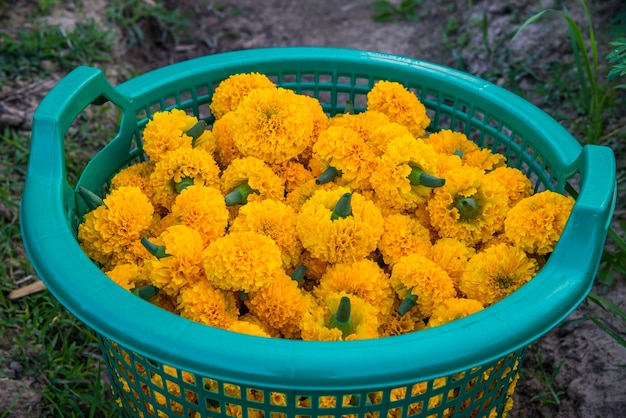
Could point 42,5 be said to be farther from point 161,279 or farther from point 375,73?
point 161,279

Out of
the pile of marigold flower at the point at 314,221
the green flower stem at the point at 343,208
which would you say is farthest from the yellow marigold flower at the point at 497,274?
the green flower stem at the point at 343,208

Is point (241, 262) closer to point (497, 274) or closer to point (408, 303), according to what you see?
point (408, 303)

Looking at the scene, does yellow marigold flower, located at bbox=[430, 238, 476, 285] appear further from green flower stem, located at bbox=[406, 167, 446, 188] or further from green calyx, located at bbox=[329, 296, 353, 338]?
green calyx, located at bbox=[329, 296, 353, 338]

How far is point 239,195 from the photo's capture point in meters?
1.35

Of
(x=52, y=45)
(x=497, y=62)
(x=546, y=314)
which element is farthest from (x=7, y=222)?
(x=497, y=62)

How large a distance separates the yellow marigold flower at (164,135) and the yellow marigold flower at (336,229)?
31 centimetres

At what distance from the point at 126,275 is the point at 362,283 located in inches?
16.1

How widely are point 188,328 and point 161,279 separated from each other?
0.93 feet

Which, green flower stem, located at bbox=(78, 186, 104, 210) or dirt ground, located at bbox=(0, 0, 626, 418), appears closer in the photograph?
green flower stem, located at bbox=(78, 186, 104, 210)

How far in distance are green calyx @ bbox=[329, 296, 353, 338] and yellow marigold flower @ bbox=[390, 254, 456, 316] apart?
18 cm

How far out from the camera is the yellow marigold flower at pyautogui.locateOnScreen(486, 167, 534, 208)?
1389mm

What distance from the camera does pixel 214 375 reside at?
891 millimetres

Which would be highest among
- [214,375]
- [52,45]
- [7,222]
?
[214,375]

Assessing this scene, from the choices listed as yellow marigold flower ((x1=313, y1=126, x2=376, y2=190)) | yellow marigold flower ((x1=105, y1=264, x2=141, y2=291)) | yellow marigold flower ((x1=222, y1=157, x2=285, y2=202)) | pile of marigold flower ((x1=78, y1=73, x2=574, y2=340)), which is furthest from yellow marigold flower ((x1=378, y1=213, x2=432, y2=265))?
yellow marigold flower ((x1=105, y1=264, x2=141, y2=291))
